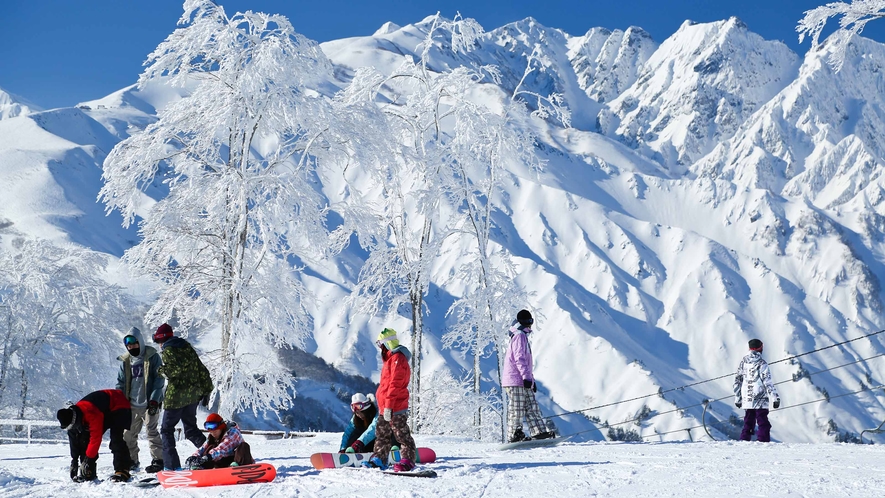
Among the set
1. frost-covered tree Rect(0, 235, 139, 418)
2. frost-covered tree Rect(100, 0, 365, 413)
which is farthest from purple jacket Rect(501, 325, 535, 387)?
frost-covered tree Rect(0, 235, 139, 418)

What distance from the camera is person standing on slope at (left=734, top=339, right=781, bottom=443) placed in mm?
13273

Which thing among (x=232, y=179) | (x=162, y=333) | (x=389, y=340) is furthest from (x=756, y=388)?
(x=232, y=179)

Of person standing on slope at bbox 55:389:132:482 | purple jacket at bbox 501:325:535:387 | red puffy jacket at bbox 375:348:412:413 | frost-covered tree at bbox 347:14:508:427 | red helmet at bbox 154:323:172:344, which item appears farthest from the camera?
frost-covered tree at bbox 347:14:508:427

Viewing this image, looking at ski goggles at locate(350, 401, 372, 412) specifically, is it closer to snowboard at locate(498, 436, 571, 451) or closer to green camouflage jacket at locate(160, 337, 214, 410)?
green camouflage jacket at locate(160, 337, 214, 410)

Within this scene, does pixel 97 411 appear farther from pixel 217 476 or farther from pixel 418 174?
pixel 418 174

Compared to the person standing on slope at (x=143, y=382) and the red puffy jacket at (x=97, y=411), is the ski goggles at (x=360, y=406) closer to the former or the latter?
the person standing on slope at (x=143, y=382)

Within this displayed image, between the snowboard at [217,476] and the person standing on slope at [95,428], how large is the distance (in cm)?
93

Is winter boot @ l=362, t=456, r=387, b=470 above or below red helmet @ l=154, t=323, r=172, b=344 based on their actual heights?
below

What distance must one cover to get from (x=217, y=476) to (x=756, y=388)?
9.26m

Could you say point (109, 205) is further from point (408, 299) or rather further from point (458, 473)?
point (458, 473)

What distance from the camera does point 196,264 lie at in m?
18.0

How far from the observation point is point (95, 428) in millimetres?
9492

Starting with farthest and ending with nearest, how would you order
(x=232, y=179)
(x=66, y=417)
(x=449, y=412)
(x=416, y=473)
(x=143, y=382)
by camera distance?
(x=449, y=412), (x=232, y=179), (x=143, y=382), (x=66, y=417), (x=416, y=473)

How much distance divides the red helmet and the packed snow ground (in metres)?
1.82
